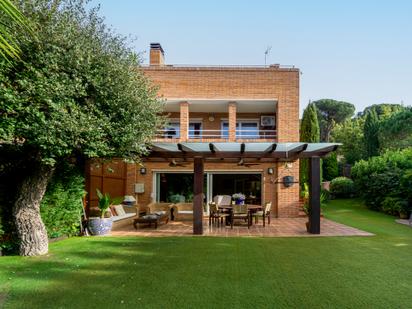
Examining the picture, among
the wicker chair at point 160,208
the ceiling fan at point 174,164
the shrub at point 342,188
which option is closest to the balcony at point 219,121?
the ceiling fan at point 174,164

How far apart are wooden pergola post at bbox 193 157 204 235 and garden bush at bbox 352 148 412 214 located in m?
10.8

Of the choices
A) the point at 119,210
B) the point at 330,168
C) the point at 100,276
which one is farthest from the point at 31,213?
the point at 330,168

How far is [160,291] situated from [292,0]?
8.10 meters

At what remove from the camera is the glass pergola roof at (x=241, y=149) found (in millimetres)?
11180

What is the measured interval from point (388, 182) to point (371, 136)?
11.9 meters

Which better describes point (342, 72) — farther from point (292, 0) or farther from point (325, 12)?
point (292, 0)

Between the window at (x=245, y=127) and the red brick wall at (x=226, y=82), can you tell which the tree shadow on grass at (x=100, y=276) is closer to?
the red brick wall at (x=226, y=82)

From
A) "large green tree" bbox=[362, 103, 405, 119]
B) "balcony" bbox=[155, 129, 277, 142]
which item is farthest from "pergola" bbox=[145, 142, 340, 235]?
"large green tree" bbox=[362, 103, 405, 119]

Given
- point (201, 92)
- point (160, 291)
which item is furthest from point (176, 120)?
point (160, 291)

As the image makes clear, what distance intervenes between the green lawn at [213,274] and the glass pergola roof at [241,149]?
10.2 feet

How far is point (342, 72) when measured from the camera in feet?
64.7

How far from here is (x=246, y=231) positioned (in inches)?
479

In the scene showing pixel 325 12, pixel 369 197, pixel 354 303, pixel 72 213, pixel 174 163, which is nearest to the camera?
pixel 354 303

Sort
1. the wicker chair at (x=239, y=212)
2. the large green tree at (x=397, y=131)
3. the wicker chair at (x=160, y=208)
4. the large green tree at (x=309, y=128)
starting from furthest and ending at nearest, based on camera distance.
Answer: the large green tree at (x=397, y=131), the large green tree at (x=309, y=128), the wicker chair at (x=160, y=208), the wicker chair at (x=239, y=212)
